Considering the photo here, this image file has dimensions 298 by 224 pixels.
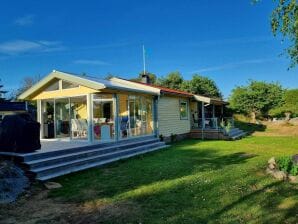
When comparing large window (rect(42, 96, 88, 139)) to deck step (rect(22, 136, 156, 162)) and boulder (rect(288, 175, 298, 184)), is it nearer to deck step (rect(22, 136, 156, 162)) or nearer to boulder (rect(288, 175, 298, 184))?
deck step (rect(22, 136, 156, 162))

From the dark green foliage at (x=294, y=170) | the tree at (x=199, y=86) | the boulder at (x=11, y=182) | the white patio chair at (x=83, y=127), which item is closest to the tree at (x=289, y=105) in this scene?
the tree at (x=199, y=86)

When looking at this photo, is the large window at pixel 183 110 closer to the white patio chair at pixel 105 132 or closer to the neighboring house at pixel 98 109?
the neighboring house at pixel 98 109

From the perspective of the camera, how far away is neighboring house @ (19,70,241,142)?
566 inches

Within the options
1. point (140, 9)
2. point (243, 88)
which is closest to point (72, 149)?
point (140, 9)

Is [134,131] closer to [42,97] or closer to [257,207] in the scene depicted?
[42,97]

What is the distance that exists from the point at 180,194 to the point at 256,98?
101 ft

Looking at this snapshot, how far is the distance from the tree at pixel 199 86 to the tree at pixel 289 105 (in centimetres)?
1037

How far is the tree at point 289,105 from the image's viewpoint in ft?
105

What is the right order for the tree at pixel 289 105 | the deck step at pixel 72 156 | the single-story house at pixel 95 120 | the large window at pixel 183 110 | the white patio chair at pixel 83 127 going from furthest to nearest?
1. the tree at pixel 289 105
2. the large window at pixel 183 110
3. the white patio chair at pixel 83 127
4. the single-story house at pixel 95 120
5. the deck step at pixel 72 156

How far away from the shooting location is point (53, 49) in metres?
37.7

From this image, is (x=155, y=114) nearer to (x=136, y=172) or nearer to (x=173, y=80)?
(x=136, y=172)

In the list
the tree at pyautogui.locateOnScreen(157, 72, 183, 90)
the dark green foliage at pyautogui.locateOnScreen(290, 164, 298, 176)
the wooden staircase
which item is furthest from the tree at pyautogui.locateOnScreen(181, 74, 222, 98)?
the dark green foliage at pyautogui.locateOnScreen(290, 164, 298, 176)

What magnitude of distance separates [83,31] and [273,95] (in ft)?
75.0

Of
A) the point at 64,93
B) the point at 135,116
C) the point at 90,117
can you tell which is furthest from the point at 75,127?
the point at 135,116
